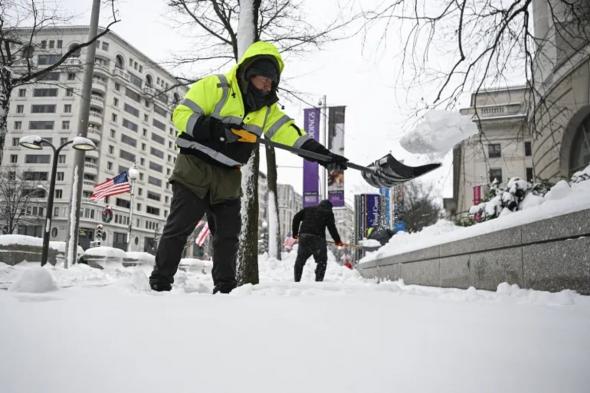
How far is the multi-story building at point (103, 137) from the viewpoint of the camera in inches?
1921

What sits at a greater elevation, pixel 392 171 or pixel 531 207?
pixel 392 171

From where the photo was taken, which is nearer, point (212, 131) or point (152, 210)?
point (212, 131)

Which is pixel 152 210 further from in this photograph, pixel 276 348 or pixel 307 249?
pixel 276 348

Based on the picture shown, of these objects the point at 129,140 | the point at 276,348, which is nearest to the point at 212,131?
the point at 276,348

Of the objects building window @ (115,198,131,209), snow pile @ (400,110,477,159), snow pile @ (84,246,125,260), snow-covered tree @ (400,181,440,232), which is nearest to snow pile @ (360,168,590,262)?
snow pile @ (400,110,477,159)

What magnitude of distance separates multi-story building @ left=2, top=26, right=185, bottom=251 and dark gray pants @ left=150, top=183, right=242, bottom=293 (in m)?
46.4

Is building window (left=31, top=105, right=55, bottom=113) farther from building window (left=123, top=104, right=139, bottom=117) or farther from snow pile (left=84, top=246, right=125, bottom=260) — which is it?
snow pile (left=84, top=246, right=125, bottom=260)

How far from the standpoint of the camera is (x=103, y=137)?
169 feet

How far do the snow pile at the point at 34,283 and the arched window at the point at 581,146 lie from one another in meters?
11.4

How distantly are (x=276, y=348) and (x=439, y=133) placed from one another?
145 inches

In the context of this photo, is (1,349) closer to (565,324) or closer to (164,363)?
(164,363)

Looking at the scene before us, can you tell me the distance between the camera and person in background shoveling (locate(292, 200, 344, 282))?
23.1 feet

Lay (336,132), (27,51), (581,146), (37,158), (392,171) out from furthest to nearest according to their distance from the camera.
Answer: (37,158) < (336,132) < (581,146) < (27,51) < (392,171)

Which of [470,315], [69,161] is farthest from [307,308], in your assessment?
[69,161]
